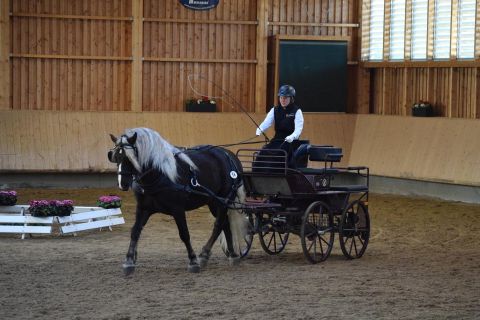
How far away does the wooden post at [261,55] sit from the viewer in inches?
789

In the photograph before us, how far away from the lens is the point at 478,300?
8.62 metres

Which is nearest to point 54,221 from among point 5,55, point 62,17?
point 5,55

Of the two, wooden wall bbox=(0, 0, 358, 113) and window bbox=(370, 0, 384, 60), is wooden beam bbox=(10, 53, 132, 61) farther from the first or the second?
window bbox=(370, 0, 384, 60)

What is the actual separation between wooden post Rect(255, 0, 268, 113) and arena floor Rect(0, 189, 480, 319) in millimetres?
6675

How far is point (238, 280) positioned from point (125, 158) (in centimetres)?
161

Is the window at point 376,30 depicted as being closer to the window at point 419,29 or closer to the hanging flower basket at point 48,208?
the window at point 419,29

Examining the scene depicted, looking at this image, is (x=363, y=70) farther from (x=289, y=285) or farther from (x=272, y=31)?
(x=289, y=285)

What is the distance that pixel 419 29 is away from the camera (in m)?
18.7

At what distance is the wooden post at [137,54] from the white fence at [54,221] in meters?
5.96

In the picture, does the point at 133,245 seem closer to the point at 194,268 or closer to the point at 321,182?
the point at 194,268

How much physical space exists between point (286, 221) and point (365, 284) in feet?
5.47

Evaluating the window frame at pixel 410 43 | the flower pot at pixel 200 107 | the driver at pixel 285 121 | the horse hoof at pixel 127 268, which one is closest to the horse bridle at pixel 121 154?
the horse hoof at pixel 127 268

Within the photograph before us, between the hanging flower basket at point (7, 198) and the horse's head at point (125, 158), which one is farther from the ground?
the horse's head at point (125, 158)

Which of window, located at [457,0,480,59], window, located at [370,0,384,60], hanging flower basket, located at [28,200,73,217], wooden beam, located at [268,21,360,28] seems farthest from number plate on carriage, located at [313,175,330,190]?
wooden beam, located at [268,21,360,28]
